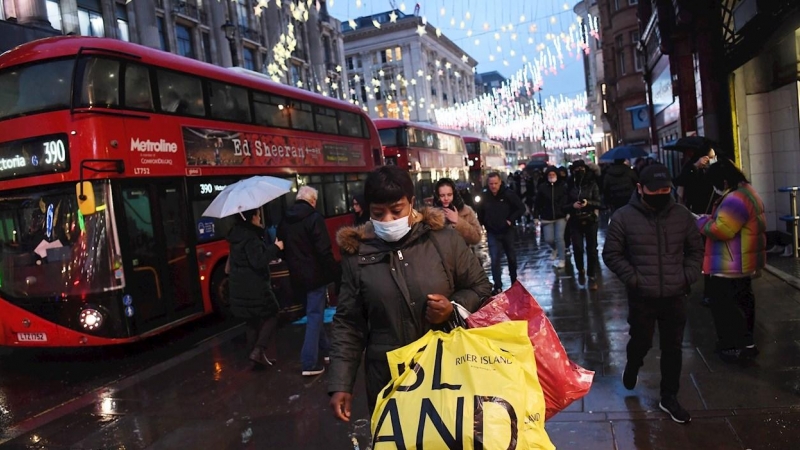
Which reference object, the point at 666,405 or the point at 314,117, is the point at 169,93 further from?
the point at 666,405

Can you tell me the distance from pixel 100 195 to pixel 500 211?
5.42 meters

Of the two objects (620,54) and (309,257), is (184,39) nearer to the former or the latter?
(620,54)

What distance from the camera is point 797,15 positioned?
7270 mm

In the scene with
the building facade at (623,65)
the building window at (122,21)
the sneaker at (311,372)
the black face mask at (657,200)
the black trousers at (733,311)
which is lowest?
the sneaker at (311,372)

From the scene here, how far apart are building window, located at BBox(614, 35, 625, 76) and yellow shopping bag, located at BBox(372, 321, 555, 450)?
32.2 meters

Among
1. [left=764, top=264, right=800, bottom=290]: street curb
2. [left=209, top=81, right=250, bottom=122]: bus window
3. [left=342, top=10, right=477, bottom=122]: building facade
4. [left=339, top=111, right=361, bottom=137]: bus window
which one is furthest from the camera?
[left=342, top=10, right=477, bottom=122]: building facade

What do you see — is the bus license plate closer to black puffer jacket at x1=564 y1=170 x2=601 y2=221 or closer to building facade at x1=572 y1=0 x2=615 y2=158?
black puffer jacket at x1=564 y1=170 x2=601 y2=221

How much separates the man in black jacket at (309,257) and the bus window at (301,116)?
618 centimetres

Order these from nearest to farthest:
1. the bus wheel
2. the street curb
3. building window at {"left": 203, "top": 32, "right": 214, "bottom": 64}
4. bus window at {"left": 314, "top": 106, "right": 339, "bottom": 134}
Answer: the street curb < the bus wheel < bus window at {"left": 314, "top": 106, "right": 339, "bottom": 134} < building window at {"left": 203, "top": 32, "right": 214, "bottom": 64}

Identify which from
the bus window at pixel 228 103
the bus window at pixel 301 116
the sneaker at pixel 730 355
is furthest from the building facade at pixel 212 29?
the sneaker at pixel 730 355

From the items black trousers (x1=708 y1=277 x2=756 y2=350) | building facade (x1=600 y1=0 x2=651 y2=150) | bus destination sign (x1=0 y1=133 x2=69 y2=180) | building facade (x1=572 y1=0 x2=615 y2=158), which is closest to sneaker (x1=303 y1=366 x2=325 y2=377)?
black trousers (x1=708 y1=277 x2=756 y2=350)

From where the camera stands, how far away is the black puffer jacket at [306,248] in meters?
5.77

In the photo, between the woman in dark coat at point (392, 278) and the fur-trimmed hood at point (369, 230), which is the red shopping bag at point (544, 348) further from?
the fur-trimmed hood at point (369, 230)

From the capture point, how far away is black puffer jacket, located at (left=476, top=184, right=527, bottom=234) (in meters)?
8.30
